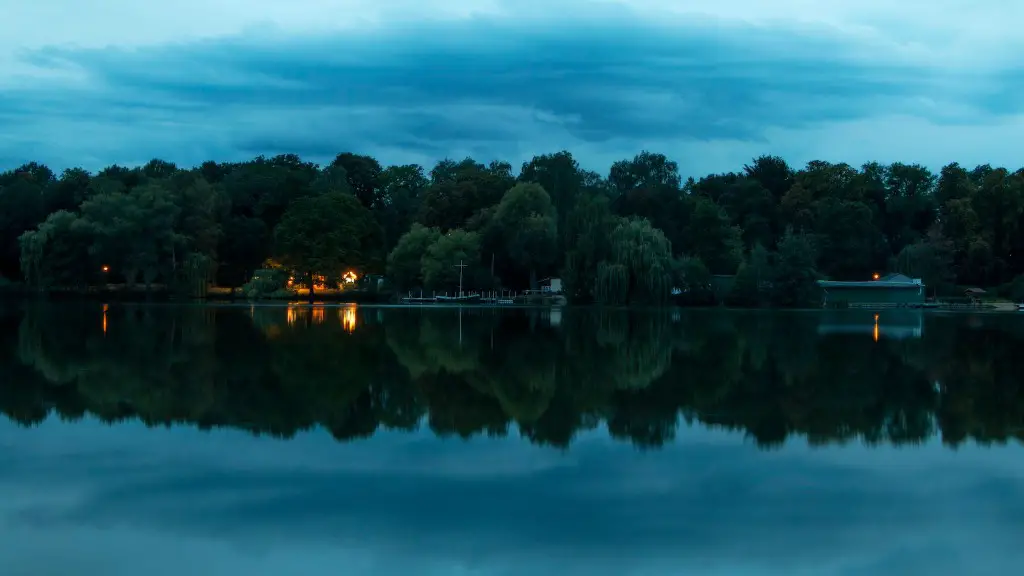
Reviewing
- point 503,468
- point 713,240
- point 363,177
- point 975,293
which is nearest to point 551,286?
point 713,240

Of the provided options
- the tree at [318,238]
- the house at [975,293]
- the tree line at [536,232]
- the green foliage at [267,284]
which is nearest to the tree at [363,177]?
the tree line at [536,232]

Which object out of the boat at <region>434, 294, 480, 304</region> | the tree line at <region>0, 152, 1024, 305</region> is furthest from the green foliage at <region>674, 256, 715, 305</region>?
the boat at <region>434, 294, 480, 304</region>

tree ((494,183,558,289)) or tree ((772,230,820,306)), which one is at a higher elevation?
tree ((494,183,558,289))

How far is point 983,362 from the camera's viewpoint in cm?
2184

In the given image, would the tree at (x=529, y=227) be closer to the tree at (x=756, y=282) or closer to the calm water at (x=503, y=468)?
the tree at (x=756, y=282)

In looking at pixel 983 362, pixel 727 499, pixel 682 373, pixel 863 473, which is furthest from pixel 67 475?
pixel 983 362

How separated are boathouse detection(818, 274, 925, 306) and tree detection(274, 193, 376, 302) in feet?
127

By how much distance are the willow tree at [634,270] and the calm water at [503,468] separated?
137ft

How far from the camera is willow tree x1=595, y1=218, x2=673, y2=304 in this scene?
61.7m

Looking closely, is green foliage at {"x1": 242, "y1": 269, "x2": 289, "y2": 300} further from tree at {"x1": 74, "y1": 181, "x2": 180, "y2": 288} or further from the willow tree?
the willow tree

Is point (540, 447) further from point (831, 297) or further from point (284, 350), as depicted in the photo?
point (831, 297)

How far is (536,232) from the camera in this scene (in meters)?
71.1

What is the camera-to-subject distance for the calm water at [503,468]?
6711 millimetres

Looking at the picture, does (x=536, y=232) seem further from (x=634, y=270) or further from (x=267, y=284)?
(x=267, y=284)
